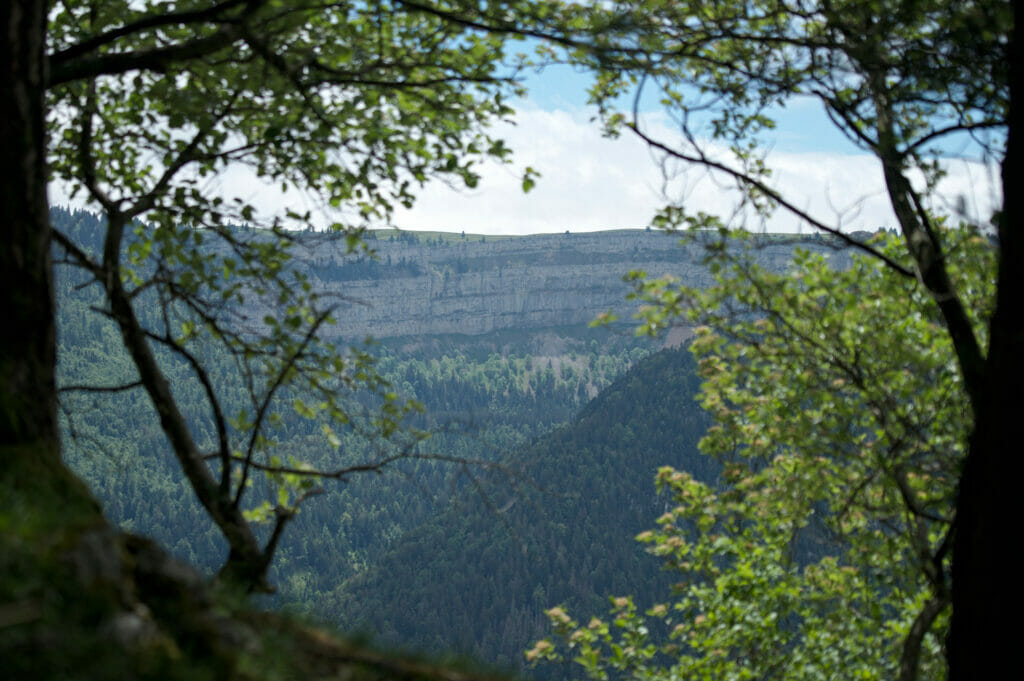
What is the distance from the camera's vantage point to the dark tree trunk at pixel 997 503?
13.4ft

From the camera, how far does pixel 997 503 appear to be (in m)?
4.18

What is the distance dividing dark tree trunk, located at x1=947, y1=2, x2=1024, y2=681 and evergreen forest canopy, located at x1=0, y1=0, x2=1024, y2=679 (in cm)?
1

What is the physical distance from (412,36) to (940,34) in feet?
13.1

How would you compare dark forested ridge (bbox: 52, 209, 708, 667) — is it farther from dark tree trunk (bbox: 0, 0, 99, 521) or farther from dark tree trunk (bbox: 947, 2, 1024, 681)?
dark tree trunk (bbox: 0, 0, 99, 521)

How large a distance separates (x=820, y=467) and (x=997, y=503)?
18.8 feet

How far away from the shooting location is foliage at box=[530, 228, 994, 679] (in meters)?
7.89

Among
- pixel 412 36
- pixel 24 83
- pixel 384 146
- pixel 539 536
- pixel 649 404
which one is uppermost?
pixel 412 36

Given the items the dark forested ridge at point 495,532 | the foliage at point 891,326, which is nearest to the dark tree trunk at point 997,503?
the foliage at point 891,326

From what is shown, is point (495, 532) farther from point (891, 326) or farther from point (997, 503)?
point (997, 503)

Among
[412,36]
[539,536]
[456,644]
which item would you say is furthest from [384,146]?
[539,536]

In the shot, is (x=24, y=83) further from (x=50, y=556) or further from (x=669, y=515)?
(x=669, y=515)

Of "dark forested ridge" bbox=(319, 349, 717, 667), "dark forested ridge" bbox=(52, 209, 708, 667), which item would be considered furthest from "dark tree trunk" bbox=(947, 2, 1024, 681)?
"dark forested ridge" bbox=(319, 349, 717, 667)

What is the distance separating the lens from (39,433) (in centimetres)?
416

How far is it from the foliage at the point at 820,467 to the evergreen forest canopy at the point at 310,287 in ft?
0.28
